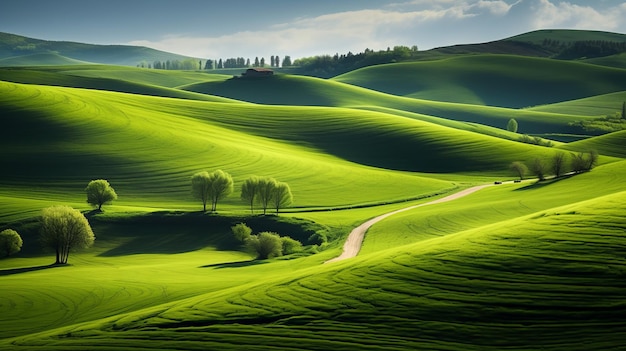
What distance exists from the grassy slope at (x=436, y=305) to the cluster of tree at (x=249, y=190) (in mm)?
44669

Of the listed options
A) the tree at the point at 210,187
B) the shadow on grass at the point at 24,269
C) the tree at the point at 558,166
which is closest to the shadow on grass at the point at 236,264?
the shadow on grass at the point at 24,269

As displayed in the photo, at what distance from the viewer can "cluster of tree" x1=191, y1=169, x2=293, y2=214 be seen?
81875mm

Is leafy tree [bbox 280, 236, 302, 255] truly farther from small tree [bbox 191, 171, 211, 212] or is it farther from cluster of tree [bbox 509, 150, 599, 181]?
cluster of tree [bbox 509, 150, 599, 181]

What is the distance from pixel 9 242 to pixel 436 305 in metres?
51.7

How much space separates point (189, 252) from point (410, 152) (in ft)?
207

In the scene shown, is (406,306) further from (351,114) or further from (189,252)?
(351,114)

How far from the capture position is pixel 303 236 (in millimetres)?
72875

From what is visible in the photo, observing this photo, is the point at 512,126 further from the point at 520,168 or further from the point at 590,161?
the point at 590,161

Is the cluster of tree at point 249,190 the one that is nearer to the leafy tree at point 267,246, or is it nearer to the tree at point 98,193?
the tree at point 98,193

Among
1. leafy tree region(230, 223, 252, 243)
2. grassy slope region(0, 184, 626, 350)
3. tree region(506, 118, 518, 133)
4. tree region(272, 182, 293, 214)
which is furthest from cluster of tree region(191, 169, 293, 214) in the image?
tree region(506, 118, 518, 133)

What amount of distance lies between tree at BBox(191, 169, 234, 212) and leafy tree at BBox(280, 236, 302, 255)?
56.6 ft

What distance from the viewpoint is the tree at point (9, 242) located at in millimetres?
67062

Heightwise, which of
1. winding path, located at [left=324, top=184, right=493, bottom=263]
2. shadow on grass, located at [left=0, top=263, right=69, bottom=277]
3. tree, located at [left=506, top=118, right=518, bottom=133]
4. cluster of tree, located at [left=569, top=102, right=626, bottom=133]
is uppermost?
cluster of tree, located at [left=569, top=102, right=626, bottom=133]

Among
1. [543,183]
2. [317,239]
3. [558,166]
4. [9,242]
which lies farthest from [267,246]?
[558,166]
